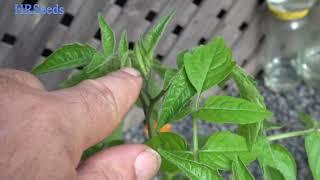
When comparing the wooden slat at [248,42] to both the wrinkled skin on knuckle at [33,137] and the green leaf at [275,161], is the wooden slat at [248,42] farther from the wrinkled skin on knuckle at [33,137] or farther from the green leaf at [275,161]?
the wrinkled skin on knuckle at [33,137]

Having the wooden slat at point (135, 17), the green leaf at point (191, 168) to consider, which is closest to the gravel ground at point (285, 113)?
the wooden slat at point (135, 17)

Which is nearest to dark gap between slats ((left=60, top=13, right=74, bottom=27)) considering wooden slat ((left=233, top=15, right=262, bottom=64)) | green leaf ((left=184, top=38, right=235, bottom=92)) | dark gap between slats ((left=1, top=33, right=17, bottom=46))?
dark gap between slats ((left=1, top=33, right=17, bottom=46))

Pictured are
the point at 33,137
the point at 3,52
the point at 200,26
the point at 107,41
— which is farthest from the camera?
the point at 200,26

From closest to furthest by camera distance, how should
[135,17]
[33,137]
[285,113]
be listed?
[33,137]
[135,17]
[285,113]

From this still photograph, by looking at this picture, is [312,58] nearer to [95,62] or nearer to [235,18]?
[235,18]

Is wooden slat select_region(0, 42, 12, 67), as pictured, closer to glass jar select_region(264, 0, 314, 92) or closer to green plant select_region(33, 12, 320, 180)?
green plant select_region(33, 12, 320, 180)

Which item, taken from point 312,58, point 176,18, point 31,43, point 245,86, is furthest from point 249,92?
point 312,58

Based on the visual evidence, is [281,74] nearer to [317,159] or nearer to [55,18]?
[55,18]
